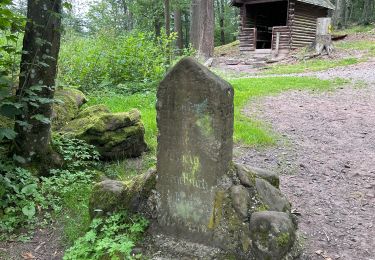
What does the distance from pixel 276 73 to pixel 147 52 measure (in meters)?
7.60

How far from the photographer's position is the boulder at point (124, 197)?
12.9ft

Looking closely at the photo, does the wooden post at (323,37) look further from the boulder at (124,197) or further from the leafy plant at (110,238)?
the leafy plant at (110,238)

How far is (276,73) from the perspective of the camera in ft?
53.3

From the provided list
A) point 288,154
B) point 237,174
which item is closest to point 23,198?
point 237,174

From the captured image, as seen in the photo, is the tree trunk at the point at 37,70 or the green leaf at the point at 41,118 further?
the tree trunk at the point at 37,70

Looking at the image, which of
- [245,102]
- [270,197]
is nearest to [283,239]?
[270,197]

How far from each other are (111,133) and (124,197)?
71.9 inches

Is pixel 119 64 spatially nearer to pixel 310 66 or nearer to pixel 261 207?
pixel 261 207

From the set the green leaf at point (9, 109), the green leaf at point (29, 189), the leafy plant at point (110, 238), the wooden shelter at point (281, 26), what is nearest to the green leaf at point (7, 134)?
the green leaf at point (9, 109)

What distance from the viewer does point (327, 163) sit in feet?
20.3

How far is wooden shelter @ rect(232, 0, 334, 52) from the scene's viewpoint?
21375 mm

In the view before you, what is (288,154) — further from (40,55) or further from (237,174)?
(40,55)

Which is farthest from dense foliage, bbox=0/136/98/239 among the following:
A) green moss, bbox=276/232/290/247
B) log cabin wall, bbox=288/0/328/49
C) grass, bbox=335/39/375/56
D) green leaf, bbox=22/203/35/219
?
log cabin wall, bbox=288/0/328/49

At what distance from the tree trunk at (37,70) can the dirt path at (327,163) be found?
3.13 m
